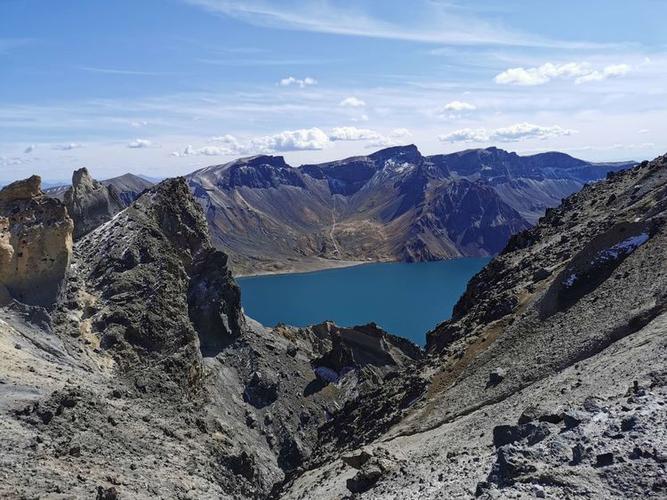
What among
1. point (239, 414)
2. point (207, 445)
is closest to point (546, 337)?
point (207, 445)

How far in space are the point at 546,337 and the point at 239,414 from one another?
36.4m

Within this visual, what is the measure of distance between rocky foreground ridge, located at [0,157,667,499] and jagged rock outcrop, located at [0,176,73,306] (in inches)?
13.1

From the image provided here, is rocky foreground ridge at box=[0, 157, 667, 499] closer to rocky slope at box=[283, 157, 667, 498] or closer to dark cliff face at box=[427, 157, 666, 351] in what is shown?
rocky slope at box=[283, 157, 667, 498]

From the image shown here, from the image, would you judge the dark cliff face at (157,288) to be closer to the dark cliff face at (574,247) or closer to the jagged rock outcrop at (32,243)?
the jagged rock outcrop at (32,243)

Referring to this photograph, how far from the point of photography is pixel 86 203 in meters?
70.4

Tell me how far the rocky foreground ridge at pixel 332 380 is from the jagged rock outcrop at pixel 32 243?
0.33 m

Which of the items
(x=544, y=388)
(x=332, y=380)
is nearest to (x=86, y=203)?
(x=332, y=380)

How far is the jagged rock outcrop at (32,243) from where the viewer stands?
161 feet

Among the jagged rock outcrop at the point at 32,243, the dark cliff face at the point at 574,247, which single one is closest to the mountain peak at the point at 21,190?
the jagged rock outcrop at the point at 32,243

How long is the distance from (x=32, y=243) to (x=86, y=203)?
66.0ft

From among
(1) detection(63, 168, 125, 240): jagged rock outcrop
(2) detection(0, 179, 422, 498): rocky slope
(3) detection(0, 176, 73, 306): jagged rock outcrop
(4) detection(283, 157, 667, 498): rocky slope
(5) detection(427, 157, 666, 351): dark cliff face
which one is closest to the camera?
(4) detection(283, 157, 667, 498): rocky slope

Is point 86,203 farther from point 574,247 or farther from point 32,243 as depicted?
point 574,247

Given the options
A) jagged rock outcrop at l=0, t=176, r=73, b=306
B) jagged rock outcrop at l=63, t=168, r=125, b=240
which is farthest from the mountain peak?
jagged rock outcrop at l=63, t=168, r=125, b=240

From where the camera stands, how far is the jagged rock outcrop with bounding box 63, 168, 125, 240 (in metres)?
69.6
